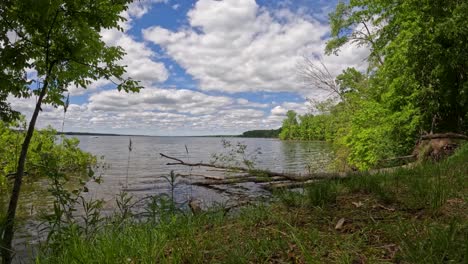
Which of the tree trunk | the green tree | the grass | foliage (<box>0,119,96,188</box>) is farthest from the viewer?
the green tree

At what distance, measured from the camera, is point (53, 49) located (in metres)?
4.90

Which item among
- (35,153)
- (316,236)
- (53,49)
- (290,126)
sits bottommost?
(316,236)

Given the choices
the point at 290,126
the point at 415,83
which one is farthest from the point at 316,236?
the point at 290,126

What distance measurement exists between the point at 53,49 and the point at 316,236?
15.1ft

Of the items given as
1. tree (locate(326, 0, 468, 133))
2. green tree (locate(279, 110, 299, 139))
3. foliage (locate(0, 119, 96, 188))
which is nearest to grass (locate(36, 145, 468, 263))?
foliage (locate(0, 119, 96, 188))

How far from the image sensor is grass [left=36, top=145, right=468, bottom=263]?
261 centimetres

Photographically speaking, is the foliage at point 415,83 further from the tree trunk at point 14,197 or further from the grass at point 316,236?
the tree trunk at point 14,197

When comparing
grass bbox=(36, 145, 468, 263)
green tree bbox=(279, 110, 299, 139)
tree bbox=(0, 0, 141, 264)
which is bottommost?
grass bbox=(36, 145, 468, 263)

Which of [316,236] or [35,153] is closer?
[316,236]

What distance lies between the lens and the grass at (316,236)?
261 cm

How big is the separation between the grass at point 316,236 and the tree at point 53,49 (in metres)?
1.79

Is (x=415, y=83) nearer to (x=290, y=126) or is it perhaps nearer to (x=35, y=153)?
(x=35, y=153)

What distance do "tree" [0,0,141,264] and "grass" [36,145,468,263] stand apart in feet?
5.89

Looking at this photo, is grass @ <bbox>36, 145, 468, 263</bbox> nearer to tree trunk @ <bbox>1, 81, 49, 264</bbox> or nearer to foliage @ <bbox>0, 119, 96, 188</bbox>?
tree trunk @ <bbox>1, 81, 49, 264</bbox>
